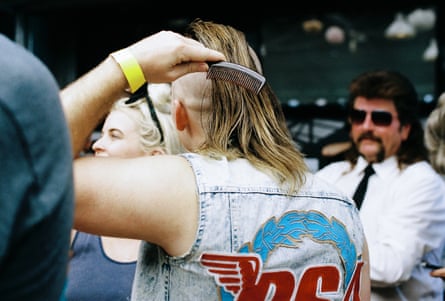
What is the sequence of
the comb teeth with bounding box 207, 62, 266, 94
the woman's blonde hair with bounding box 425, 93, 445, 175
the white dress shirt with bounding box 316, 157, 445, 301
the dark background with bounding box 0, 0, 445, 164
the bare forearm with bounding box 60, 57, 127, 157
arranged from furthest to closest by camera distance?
the dark background with bounding box 0, 0, 445, 164, the woman's blonde hair with bounding box 425, 93, 445, 175, the white dress shirt with bounding box 316, 157, 445, 301, the comb teeth with bounding box 207, 62, 266, 94, the bare forearm with bounding box 60, 57, 127, 157

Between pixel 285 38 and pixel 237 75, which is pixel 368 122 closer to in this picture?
pixel 237 75

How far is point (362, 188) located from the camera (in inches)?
124

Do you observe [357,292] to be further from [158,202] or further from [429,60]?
[429,60]

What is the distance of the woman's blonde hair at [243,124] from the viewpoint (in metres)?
1.66

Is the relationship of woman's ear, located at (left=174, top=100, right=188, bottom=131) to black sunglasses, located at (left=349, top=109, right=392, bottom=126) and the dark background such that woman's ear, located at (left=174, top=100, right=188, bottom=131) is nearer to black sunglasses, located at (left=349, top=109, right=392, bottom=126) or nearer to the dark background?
black sunglasses, located at (left=349, top=109, right=392, bottom=126)

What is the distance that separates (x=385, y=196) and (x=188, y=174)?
1.83 meters

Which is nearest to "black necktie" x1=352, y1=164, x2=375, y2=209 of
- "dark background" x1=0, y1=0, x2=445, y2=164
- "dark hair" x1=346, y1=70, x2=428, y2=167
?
"dark hair" x1=346, y1=70, x2=428, y2=167

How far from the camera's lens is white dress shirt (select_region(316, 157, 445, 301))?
2.76 metres

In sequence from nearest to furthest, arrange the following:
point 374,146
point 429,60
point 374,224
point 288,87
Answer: point 374,224 → point 374,146 → point 429,60 → point 288,87

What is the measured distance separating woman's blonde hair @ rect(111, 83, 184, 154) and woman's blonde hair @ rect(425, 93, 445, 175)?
56.5 inches

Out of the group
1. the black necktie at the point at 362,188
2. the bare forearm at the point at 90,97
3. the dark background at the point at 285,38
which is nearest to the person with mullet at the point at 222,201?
the bare forearm at the point at 90,97

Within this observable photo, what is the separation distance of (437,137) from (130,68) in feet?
7.75

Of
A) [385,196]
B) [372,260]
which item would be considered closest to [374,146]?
[385,196]

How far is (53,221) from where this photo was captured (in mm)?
804
